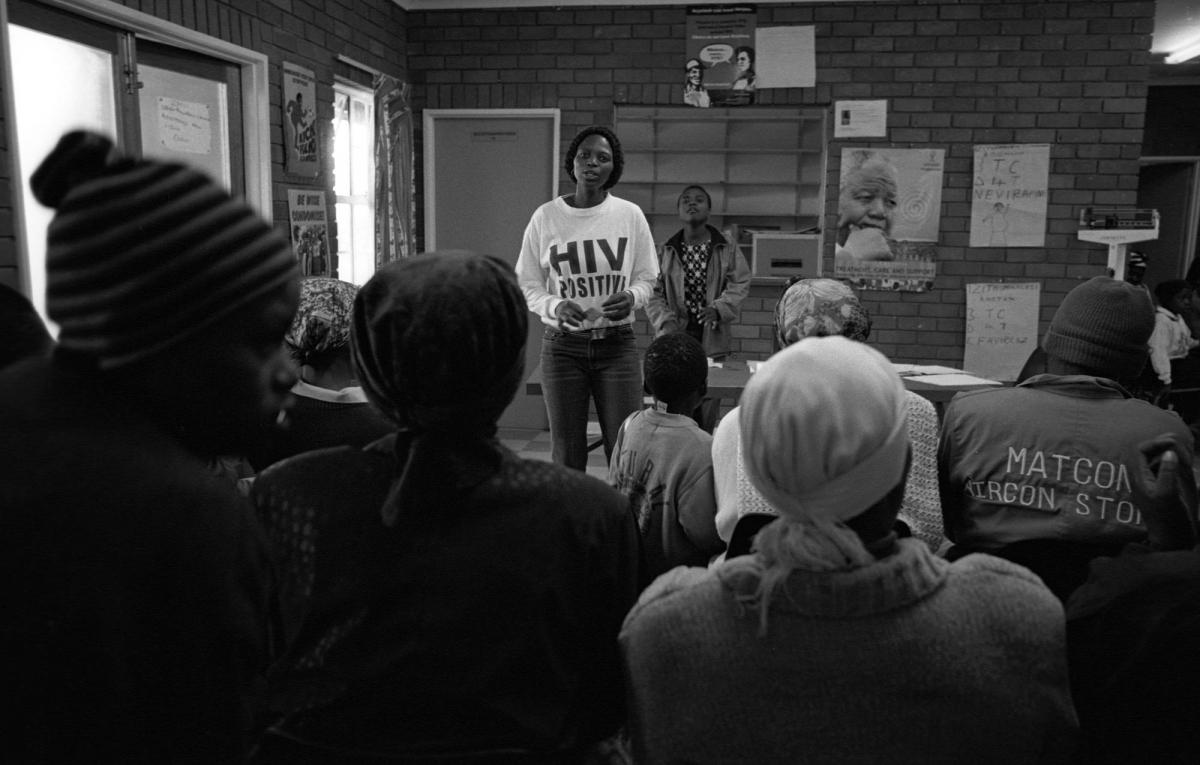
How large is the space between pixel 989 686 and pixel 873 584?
158 millimetres

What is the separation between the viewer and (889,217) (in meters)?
5.32

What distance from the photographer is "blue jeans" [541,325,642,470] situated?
121 inches

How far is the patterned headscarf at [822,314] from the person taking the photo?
2023mm

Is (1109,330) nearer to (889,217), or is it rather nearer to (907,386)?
(907,386)

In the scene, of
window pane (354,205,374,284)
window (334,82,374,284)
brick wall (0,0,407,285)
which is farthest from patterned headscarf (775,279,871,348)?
window pane (354,205,374,284)

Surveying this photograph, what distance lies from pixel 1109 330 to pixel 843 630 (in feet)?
3.66

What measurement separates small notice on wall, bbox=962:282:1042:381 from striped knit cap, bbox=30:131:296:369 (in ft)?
17.6

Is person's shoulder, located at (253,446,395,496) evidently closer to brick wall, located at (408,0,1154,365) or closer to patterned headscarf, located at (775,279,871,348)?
patterned headscarf, located at (775,279,871,348)

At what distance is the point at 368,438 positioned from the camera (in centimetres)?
167

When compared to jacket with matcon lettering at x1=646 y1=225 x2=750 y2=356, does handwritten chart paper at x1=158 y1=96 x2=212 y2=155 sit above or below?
above

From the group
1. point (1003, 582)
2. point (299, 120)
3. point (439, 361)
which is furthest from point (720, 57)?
point (1003, 582)

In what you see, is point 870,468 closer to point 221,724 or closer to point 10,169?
point 221,724

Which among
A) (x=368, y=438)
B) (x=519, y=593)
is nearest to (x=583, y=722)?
(x=519, y=593)

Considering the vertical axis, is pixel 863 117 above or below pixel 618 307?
above
